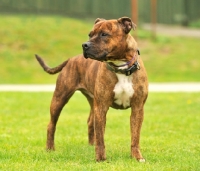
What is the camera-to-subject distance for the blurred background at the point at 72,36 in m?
22.6

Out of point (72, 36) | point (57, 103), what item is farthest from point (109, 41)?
point (72, 36)

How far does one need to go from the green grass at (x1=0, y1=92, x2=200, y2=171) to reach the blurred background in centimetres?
684

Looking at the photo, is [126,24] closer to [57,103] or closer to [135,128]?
[135,128]

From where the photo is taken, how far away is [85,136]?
9922 millimetres

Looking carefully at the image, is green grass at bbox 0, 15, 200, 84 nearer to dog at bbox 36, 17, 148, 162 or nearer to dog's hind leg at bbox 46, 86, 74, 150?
dog's hind leg at bbox 46, 86, 74, 150

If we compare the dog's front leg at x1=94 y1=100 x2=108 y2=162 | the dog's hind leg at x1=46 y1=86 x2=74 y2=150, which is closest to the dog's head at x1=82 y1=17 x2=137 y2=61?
the dog's front leg at x1=94 y1=100 x2=108 y2=162

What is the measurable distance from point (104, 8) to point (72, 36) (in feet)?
11.8

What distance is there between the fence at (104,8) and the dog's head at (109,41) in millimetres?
20901

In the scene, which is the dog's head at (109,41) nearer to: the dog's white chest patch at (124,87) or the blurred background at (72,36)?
the dog's white chest patch at (124,87)

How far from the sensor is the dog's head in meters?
7.09

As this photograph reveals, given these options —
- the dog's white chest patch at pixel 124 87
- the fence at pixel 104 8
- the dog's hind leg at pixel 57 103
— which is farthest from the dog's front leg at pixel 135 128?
the fence at pixel 104 8

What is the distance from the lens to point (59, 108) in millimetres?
8516

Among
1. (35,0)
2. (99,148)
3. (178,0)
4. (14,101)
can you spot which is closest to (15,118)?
(14,101)

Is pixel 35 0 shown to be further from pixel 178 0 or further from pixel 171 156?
pixel 171 156
